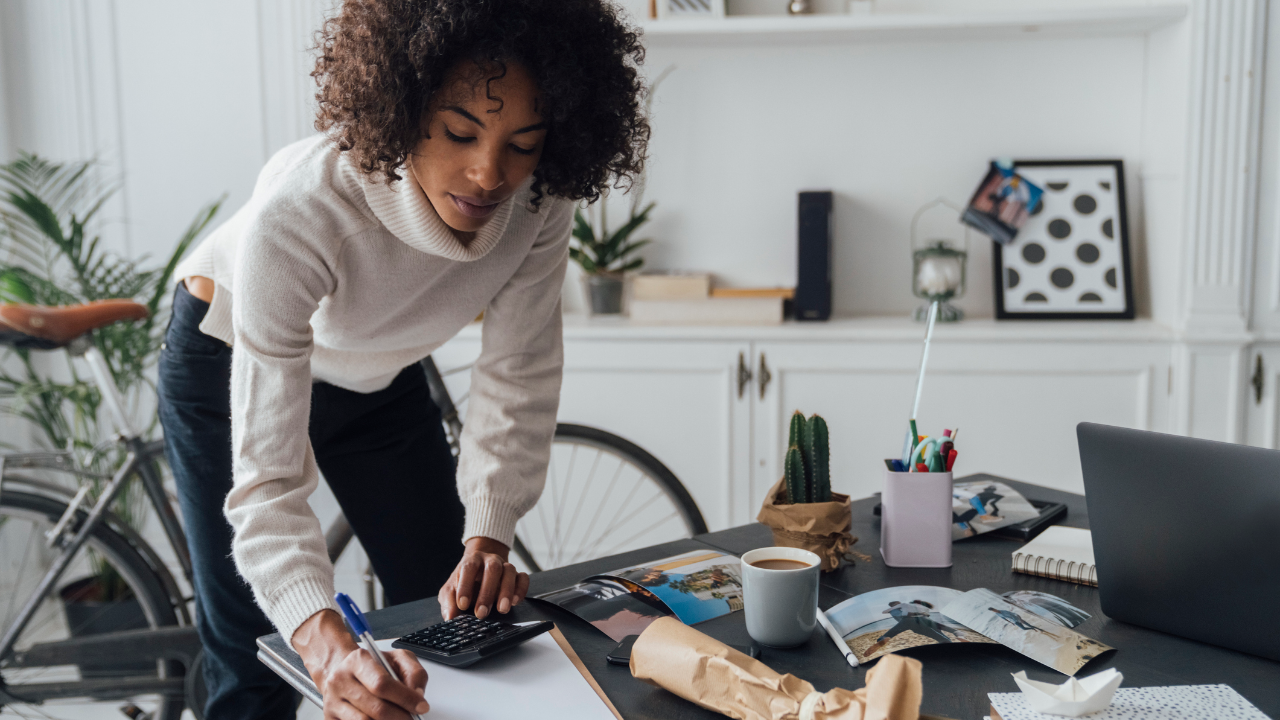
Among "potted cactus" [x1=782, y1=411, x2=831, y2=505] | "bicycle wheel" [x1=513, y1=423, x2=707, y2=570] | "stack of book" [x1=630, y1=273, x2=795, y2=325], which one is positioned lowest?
"bicycle wheel" [x1=513, y1=423, x2=707, y2=570]

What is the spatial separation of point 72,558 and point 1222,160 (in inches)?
101

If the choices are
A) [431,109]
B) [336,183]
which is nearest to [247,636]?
[336,183]

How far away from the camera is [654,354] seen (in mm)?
2311

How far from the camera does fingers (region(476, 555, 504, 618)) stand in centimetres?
89

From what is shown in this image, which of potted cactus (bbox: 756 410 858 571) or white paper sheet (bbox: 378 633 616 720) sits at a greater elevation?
potted cactus (bbox: 756 410 858 571)

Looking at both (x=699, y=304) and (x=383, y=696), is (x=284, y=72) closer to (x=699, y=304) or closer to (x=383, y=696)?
(x=699, y=304)

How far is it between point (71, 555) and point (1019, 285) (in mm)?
2221

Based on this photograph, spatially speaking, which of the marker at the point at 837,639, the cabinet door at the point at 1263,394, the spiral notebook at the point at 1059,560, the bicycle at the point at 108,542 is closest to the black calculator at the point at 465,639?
the marker at the point at 837,639

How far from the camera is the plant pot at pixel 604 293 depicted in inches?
98.0

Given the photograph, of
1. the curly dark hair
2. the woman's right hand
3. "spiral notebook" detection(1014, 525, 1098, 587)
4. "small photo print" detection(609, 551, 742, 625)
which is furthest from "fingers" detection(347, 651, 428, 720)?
"spiral notebook" detection(1014, 525, 1098, 587)

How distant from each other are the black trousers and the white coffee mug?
762mm

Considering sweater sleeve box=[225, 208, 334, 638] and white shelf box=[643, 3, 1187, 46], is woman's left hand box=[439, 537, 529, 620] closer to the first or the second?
sweater sleeve box=[225, 208, 334, 638]

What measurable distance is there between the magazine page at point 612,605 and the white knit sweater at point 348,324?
21 centimetres

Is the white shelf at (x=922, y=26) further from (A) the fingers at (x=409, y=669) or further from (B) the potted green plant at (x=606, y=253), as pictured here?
(A) the fingers at (x=409, y=669)
